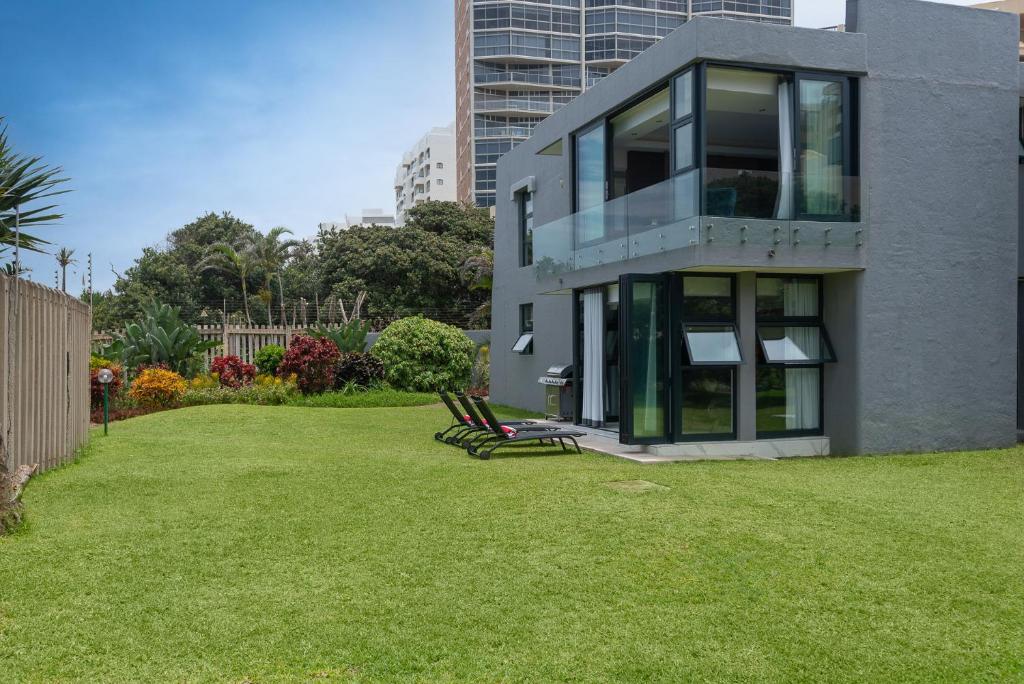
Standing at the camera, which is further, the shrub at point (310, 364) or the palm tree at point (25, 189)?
the shrub at point (310, 364)

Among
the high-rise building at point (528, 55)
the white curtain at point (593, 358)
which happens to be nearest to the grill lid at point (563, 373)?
the white curtain at point (593, 358)

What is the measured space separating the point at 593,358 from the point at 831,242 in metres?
4.05

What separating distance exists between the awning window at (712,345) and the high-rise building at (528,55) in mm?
58873

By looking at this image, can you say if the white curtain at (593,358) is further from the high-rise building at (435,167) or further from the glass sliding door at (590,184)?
the high-rise building at (435,167)

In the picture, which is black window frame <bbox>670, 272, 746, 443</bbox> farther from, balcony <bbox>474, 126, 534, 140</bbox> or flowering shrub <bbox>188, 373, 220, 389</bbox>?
balcony <bbox>474, 126, 534, 140</bbox>

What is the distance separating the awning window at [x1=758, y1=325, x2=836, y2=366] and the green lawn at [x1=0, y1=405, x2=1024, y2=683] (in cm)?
308

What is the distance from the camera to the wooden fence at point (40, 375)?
25.7 feet

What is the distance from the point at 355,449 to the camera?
11.8m

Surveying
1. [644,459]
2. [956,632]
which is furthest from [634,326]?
[956,632]

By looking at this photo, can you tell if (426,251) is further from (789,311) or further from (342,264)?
(789,311)

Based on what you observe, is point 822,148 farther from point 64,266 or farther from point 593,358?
point 64,266

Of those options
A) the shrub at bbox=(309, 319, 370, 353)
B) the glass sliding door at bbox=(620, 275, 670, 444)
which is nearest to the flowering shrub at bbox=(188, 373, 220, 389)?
the shrub at bbox=(309, 319, 370, 353)

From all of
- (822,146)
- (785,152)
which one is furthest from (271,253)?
(822,146)

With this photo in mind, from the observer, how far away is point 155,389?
1748cm
